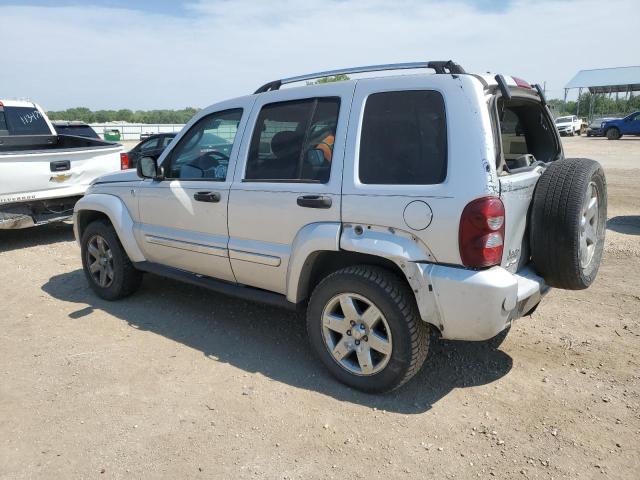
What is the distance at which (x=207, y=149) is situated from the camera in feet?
14.1

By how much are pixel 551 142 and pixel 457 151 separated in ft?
5.63

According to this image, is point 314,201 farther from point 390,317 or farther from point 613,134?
point 613,134

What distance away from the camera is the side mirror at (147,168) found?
14.5 ft

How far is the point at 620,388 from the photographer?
3365 millimetres

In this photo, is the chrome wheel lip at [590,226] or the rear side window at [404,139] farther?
the chrome wheel lip at [590,226]

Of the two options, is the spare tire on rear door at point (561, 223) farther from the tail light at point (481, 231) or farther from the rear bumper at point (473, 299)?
the tail light at point (481, 231)

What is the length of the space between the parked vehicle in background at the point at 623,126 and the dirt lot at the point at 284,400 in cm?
3001

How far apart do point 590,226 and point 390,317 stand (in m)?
1.61

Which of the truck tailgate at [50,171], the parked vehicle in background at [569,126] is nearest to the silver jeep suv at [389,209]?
the truck tailgate at [50,171]

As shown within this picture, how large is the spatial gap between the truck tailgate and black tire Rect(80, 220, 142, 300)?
2128 millimetres

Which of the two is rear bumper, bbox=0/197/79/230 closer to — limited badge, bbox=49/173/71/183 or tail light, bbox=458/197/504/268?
limited badge, bbox=49/173/71/183

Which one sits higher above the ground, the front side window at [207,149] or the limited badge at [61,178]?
the front side window at [207,149]

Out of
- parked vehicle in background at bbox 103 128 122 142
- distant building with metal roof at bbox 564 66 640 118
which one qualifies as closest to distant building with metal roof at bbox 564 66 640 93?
distant building with metal roof at bbox 564 66 640 118

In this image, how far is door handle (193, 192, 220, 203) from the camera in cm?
395
